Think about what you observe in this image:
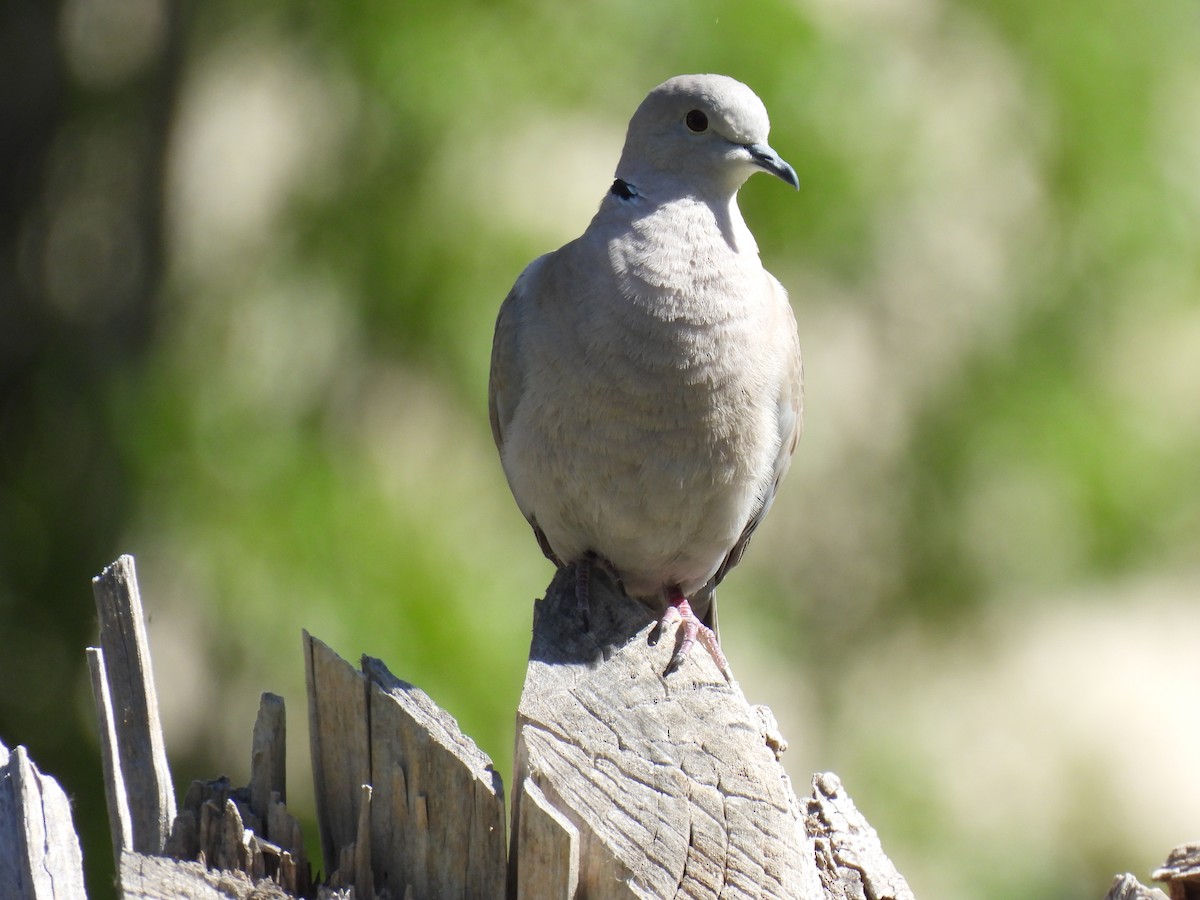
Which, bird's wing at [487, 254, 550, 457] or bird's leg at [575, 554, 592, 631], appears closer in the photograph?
bird's leg at [575, 554, 592, 631]

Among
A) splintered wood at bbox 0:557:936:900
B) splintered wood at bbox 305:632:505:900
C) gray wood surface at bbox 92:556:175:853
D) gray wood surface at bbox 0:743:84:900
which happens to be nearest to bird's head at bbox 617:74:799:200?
splintered wood at bbox 0:557:936:900

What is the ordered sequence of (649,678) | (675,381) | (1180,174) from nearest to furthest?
(649,678) < (675,381) < (1180,174)

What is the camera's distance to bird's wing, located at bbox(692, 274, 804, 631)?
11.8 feet

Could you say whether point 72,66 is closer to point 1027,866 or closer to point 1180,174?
point 1180,174

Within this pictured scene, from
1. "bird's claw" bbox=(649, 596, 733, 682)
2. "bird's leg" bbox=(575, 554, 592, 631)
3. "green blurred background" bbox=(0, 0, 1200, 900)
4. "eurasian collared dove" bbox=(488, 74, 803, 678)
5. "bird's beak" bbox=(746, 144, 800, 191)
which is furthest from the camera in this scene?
"green blurred background" bbox=(0, 0, 1200, 900)

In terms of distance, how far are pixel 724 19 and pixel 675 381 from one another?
2767mm

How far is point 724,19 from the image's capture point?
550cm

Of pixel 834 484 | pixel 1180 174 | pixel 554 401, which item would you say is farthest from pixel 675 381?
A: pixel 1180 174

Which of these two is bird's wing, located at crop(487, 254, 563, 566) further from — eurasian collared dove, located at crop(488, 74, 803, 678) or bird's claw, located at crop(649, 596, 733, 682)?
bird's claw, located at crop(649, 596, 733, 682)

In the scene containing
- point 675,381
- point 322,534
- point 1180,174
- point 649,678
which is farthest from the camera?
point 1180,174

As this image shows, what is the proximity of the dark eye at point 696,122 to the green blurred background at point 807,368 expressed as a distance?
1.86 m

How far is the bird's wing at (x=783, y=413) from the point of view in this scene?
3592 mm

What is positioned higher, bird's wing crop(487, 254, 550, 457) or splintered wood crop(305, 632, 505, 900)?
bird's wing crop(487, 254, 550, 457)

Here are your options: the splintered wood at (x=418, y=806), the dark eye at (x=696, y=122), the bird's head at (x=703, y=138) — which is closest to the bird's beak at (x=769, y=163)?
the bird's head at (x=703, y=138)
